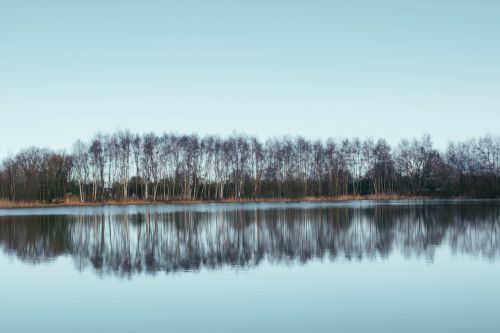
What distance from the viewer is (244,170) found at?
87.2m

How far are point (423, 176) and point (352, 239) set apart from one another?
71021mm

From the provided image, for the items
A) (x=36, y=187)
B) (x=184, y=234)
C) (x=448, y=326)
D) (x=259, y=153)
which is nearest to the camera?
A: (x=448, y=326)

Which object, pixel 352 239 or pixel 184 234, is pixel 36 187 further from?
pixel 352 239

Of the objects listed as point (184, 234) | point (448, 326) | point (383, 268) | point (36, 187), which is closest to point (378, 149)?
point (36, 187)

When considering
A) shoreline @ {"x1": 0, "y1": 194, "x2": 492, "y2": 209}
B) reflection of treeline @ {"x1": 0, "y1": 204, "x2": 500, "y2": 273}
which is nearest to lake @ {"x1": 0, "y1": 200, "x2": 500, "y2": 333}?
reflection of treeline @ {"x1": 0, "y1": 204, "x2": 500, "y2": 273}

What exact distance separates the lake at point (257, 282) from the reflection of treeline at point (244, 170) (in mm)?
56577

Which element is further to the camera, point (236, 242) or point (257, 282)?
point (236, 242)

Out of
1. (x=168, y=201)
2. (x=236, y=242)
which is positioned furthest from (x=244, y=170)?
(x=236, y=242)

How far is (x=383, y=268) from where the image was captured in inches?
629

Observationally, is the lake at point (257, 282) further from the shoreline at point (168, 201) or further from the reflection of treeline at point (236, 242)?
the shoreline at point (168, 201)

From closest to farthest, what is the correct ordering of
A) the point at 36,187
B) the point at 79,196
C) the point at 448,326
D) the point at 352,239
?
the point at 448,326 → the point at 352,239 → the point at 36,187 → the point at 79,196

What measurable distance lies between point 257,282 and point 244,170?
73.2 metres

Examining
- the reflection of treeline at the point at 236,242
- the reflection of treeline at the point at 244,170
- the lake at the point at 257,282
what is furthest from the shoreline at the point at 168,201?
the lake at the point at 257,282

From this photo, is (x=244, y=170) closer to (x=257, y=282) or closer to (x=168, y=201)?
(x=168, y=201)
